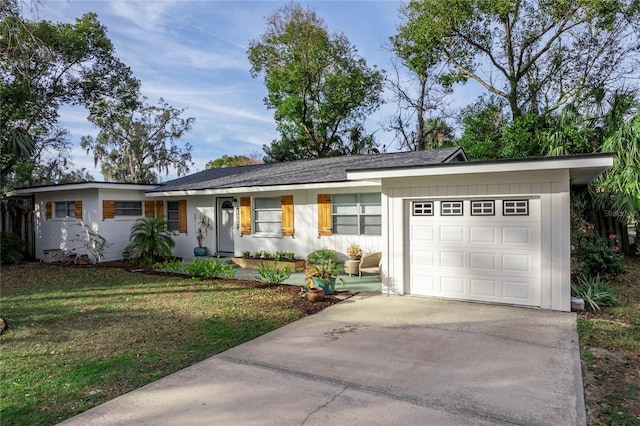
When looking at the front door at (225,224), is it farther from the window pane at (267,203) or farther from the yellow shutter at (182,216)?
the yellow shutter at (182,216)

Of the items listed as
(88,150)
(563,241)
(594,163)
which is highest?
(88,150)

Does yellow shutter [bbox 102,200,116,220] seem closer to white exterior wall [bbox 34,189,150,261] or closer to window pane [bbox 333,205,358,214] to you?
white exterior wall [bbox 34,189,150,261]

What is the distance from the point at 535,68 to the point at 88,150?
1231 inches

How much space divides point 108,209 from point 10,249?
374 centimetres

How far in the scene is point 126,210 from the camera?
14.4 m

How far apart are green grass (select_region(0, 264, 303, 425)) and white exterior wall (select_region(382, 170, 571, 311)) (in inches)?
96.6

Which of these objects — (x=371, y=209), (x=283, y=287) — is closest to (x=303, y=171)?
(x=371, y=209)

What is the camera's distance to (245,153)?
40.0m

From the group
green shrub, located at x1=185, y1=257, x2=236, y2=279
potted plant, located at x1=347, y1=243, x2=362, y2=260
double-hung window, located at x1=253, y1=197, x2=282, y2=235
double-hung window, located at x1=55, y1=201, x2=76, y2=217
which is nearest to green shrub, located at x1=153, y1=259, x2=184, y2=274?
green shrub, located at x1=185, y1=257, x2=236, y2=279

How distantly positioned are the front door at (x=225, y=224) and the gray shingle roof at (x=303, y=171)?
73cm

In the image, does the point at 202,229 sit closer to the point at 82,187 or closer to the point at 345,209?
the point at 82,187

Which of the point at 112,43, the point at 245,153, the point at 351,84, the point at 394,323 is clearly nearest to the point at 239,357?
the point at 394,323

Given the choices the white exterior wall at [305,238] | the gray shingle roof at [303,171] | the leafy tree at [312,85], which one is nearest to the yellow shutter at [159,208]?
the gray shingle roof at [303,171]

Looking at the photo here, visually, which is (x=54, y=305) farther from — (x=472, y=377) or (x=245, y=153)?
(x=245, y=153)
